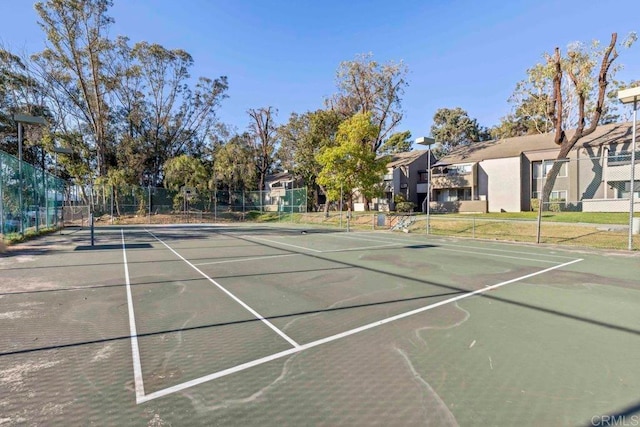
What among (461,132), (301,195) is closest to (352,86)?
(301,195)

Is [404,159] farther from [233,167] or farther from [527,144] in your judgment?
[233,167]

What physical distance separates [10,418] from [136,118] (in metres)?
48.7

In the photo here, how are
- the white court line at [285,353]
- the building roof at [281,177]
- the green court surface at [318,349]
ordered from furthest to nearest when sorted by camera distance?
the building roof at [281,177]
the white court line at [285,353]
the green court surface at [318,349]

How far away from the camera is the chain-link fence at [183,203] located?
34.2m

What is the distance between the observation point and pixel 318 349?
3.71 meters

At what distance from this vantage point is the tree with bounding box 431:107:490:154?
6163cm

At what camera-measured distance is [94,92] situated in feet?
125

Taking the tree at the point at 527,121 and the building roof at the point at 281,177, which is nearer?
the tree at the point at 527,121

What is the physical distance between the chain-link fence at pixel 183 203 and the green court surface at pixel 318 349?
28.9 m

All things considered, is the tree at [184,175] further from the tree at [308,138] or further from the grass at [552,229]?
the grass at [552,229]

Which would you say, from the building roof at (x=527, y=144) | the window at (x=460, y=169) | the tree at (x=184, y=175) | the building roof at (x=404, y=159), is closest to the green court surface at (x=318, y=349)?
the building roof at (x=527, y=144)

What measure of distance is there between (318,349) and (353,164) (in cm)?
2406

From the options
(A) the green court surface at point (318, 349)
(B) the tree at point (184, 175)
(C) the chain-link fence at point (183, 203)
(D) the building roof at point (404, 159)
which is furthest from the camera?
(D) the building roof at point (404, 159)

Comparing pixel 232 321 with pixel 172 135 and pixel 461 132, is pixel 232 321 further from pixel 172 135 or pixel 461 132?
pixel 461 132
